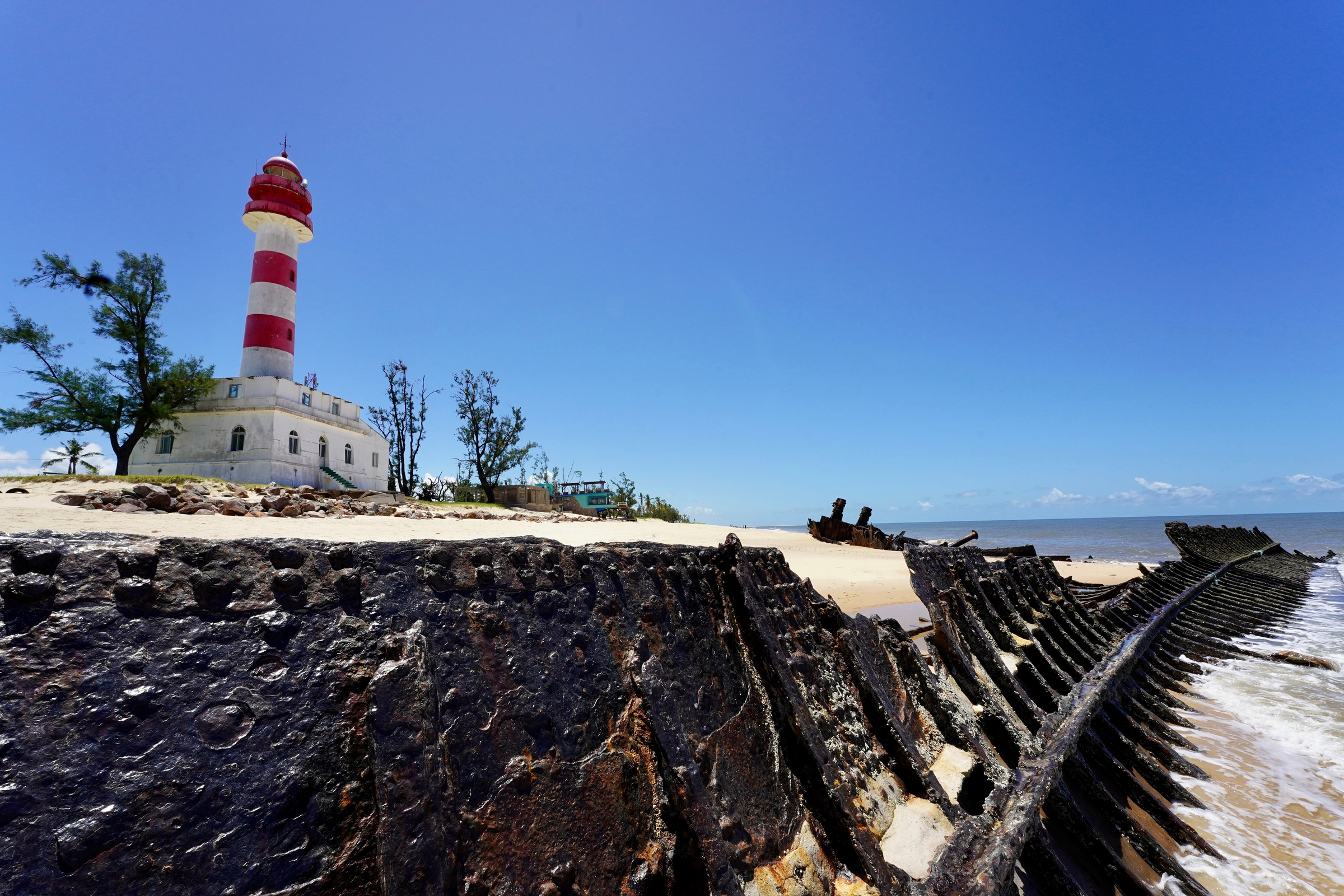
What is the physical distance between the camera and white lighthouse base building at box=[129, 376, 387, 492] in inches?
1066

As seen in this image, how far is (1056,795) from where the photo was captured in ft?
10.7

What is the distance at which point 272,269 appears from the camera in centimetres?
3073

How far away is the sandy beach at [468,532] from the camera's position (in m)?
11.7

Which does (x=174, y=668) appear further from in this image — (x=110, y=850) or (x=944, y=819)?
(x=944, y=819)

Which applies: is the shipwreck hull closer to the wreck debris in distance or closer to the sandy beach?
the sandy beach

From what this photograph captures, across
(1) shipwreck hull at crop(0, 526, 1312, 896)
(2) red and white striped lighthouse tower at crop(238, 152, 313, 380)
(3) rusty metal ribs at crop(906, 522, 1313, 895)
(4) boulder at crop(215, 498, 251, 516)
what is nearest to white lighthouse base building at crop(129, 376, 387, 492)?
(2) red and white striped lighthouse tower at crop(238, 152, 313, 380)

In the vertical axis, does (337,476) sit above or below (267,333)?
below

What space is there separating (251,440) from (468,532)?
18.5 meters

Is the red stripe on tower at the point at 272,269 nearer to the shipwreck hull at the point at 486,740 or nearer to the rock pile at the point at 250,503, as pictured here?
the rock pile at the point at 250,503

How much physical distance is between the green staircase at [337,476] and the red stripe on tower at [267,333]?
618 cm

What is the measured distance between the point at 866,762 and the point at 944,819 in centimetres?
43

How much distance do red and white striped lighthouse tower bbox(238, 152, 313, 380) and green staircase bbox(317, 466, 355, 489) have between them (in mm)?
4773

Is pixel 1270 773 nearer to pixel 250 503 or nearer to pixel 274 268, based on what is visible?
pixel 250 503

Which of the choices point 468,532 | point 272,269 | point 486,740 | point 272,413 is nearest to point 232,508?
point 468,532
